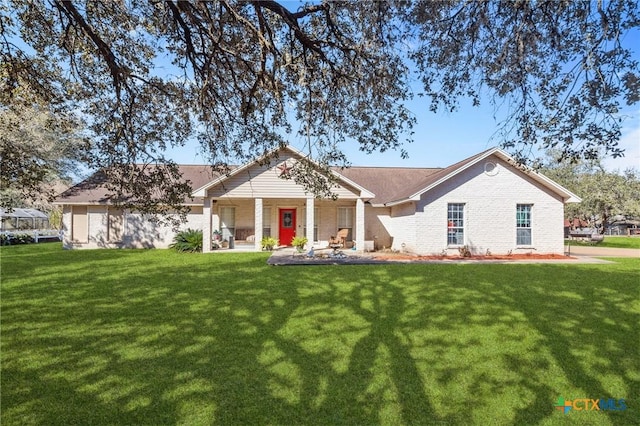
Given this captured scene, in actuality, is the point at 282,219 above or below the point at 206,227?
above

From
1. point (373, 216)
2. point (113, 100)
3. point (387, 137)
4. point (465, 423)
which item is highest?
point (113, 100)

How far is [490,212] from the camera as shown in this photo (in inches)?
712

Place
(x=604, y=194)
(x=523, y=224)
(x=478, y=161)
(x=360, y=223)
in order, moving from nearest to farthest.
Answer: (x=478, y=161) → (x=523, y=224) → (x=360, y=223) → (x=604, y=194)

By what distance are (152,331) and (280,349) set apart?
8.13ft

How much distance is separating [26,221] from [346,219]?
117ft

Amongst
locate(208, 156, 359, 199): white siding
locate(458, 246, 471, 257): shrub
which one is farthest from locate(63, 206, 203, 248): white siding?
locate(458, 246, 471, 257): shrub

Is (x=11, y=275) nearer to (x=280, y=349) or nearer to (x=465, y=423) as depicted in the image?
(x=280, y=349)

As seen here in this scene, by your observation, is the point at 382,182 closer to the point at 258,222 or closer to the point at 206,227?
the point at 258,222

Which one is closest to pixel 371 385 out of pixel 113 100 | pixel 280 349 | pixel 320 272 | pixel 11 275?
pixel 280 349

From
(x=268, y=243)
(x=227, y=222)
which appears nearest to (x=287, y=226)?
(x=268, y=243)

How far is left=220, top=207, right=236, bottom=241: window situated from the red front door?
9.69 ft

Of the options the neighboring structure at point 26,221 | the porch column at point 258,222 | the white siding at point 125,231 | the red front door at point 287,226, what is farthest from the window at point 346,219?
the neighboring structure at point 26,221

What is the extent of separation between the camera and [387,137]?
22.0 ft


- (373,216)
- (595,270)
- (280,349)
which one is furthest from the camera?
(373,216)
